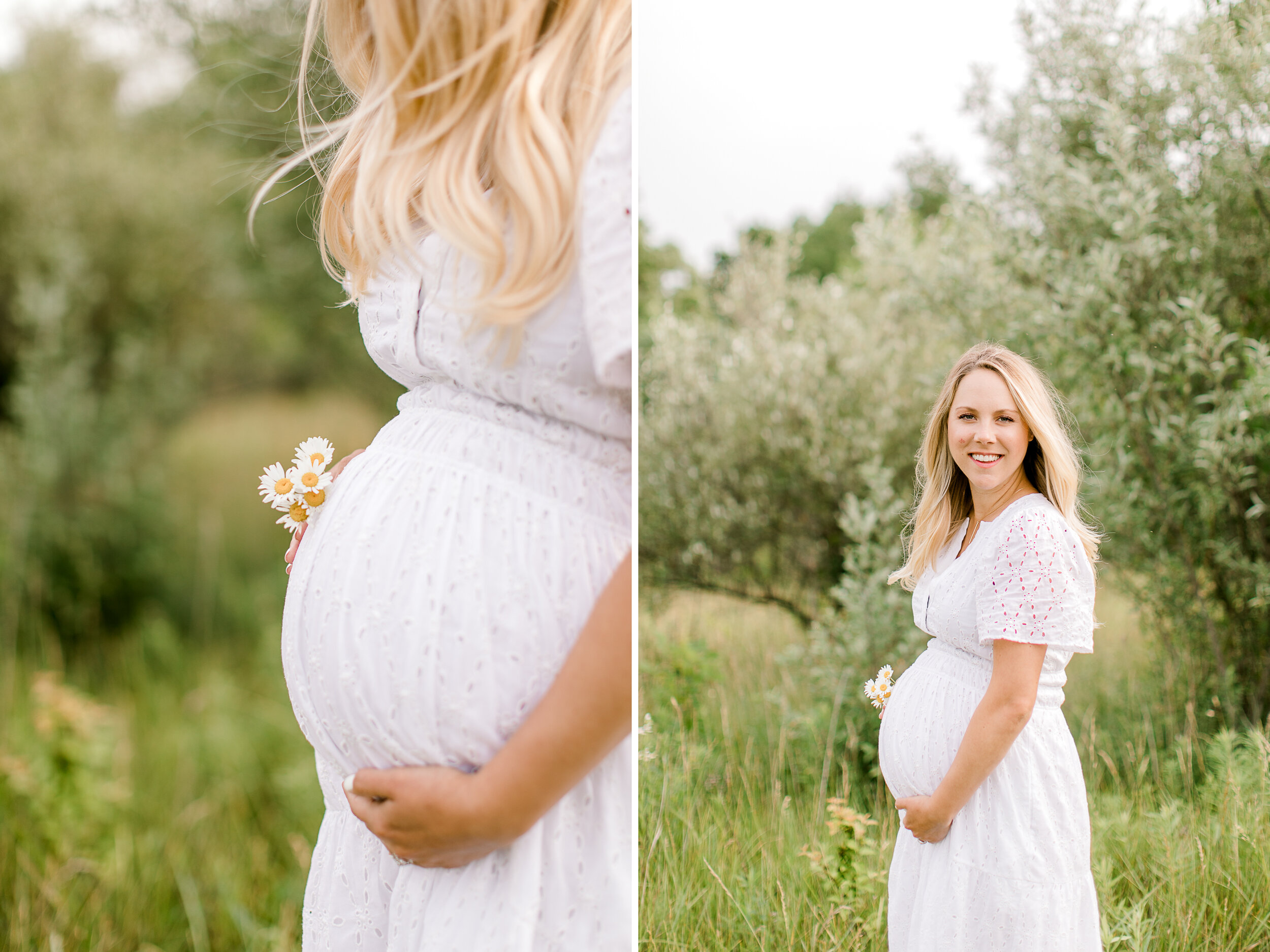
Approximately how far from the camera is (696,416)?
1754mm

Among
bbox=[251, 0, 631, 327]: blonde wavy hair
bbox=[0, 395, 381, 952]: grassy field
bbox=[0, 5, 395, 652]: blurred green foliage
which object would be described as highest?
bbox=[0, 5, 395, 652]: blurred green foliage

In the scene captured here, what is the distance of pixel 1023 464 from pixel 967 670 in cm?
24

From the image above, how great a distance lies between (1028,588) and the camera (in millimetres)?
876

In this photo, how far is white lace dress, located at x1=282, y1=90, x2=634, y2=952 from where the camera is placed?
0.80 m

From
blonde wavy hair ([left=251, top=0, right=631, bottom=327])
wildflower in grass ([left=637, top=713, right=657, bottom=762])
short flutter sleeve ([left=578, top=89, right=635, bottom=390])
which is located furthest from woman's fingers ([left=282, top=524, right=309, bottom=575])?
wildflower in grass ([left=637, top=713, right=657, bottom=762])

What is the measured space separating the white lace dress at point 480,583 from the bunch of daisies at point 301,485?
0.27 feet

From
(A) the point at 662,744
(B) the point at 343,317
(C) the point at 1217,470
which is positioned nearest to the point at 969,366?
(C) the point at 1217,470

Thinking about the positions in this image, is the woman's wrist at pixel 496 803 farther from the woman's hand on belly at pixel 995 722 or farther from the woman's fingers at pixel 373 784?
the woman's hand on belly at pixel 995 722

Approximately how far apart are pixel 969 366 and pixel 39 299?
358cm

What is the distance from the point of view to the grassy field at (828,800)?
3.37 ft

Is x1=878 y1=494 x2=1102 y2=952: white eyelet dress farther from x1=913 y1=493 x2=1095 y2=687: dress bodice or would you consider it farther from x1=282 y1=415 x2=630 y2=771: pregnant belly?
x1=282 y1=415 x2=630 y2=771: pregnant belly

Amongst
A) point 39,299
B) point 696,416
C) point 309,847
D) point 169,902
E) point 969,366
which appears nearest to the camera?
point 969,366

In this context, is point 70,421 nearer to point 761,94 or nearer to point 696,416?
point 696,416

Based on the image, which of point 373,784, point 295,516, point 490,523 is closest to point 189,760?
point 295,516
